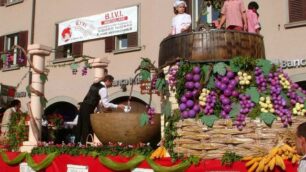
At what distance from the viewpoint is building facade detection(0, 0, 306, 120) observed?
1104cm

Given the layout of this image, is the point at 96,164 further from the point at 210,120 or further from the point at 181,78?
the point at 210,120

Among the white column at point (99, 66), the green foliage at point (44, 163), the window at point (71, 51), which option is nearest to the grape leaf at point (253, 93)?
the green foliage at point (44, 163)

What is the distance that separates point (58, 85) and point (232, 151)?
1310 cm

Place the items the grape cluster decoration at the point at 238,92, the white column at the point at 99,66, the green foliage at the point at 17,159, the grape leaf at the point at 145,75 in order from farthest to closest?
the white column at the point at 99,66, the green foliage at the point at 17,159, the grape leaf at the point at 145,75, the grape cluster decoration at the point at 238,92

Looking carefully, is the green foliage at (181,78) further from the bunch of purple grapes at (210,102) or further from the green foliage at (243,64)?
the green foliage at (243,64)

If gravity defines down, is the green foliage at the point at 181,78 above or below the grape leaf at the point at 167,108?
above

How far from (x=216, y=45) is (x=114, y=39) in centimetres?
1072

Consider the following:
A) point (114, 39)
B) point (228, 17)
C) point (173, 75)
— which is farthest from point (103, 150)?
point (114, 39)

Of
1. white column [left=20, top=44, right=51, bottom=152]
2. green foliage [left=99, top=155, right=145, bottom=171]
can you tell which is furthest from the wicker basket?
white column [left=20, top=44, right=51, bottom=152]

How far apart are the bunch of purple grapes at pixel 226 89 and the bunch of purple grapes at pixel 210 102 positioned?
0.06 m

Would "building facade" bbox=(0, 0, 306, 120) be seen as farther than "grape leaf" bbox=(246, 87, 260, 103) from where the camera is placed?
Yes

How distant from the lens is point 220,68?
3.86 meters

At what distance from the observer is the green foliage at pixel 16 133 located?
652 centimetres

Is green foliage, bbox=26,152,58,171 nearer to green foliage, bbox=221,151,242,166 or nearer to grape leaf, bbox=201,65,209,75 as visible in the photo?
grape leaf, bbox=201,65,209,75
